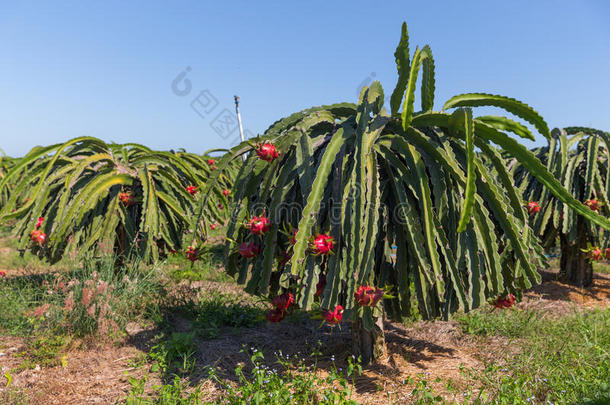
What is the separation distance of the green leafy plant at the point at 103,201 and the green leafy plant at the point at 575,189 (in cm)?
430

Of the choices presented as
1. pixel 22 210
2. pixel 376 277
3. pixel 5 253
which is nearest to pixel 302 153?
pixel 376 277

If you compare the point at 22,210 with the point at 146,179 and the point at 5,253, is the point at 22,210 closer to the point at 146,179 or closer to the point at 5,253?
the point at 146,179

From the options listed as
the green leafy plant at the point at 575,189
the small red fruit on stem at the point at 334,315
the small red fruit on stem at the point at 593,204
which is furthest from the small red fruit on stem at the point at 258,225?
the small red fruit on stem at the point at 593,204

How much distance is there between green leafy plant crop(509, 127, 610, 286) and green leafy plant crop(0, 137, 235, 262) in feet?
14.1

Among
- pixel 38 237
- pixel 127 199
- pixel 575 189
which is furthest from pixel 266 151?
pixel 575 189

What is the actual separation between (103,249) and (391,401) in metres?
3.30

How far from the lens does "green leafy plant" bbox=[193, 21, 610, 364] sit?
261 centimetres

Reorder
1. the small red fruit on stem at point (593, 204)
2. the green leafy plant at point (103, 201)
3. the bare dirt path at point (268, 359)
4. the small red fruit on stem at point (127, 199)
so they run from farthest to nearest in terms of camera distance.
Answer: the small red fruit on stem at point (593, 204) < the small red fruit on stem at point (127, 199) < the green leafy plant at point (103, 201) < the bare dirt path at point (268, 359)

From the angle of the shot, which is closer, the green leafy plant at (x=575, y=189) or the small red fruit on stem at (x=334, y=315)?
the small red fruit on stem at (x=334, y=315)

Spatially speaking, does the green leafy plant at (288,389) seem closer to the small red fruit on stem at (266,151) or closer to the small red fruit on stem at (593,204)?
the small red fruit on stem at (266,151)

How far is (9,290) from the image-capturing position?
204 inches

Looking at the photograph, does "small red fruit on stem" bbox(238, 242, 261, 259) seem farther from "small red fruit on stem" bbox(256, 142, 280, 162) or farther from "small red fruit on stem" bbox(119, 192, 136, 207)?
"small red fruit on stem" bbox(119, 192, 136, 207)

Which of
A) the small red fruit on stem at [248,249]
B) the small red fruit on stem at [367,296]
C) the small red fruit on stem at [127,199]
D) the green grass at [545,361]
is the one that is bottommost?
the green grass at [545,361]

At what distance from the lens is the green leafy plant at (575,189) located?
5613 millimetres
